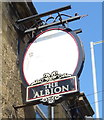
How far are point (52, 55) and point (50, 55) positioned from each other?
0.14 ft

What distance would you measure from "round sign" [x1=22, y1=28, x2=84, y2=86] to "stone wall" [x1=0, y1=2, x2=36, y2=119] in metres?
0.44

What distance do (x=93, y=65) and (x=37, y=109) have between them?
5.69 meters

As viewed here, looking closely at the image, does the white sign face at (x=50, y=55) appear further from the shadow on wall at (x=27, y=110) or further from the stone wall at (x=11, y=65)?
the shadow on wall at (x=27, y=110)

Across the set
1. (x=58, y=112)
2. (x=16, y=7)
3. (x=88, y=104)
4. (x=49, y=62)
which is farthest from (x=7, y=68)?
(x=88, y=104)

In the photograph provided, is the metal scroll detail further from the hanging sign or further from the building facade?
the building facade

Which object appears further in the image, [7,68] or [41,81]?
[7,68]

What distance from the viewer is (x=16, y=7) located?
722cm

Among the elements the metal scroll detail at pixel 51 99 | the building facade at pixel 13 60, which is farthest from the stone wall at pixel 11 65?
the metal scroll detail at pixel 51 99

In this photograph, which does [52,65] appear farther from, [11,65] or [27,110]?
[27,110]

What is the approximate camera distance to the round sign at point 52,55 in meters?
5.38

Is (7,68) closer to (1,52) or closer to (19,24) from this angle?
(1,52)

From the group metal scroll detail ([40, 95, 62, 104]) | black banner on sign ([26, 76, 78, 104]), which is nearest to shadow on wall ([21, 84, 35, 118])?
black banner on sign ([26, 76, 78, 104])

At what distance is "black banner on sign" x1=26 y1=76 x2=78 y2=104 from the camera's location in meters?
4.96

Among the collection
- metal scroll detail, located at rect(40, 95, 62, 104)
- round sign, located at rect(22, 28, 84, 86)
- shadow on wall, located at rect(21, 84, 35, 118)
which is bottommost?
metal scroll detail, located at rect(40, 95, 62, 104)
